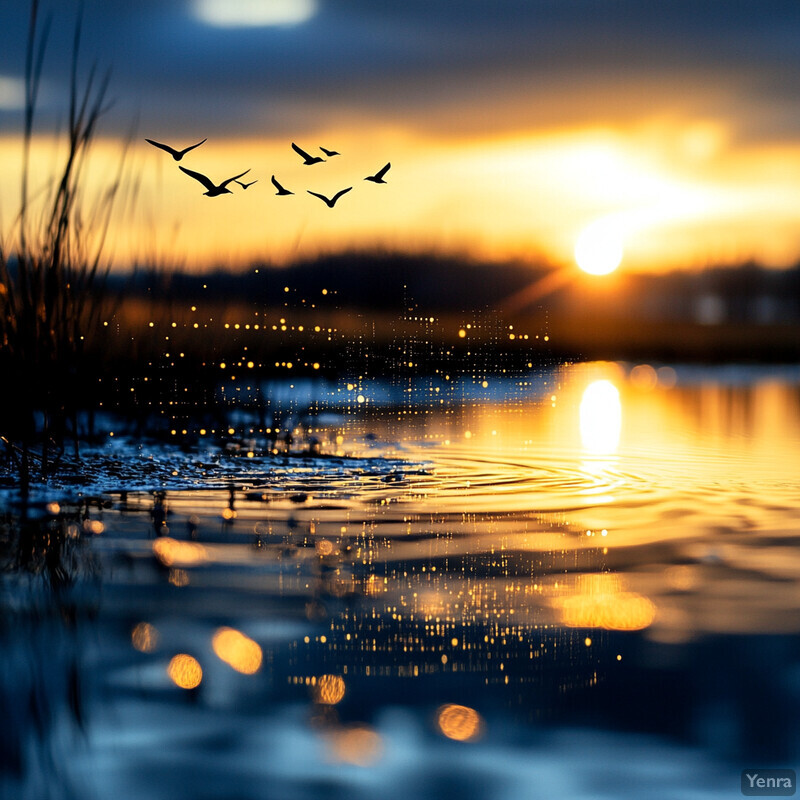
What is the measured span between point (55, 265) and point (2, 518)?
4.97ft

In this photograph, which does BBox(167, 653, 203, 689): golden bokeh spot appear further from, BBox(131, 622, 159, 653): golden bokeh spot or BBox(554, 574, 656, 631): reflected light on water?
BBox(554, 574, 656, 631): reflected light on water

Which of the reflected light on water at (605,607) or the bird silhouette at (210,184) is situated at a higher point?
the bird silhouette at (210,184)

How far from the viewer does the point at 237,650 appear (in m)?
3.39

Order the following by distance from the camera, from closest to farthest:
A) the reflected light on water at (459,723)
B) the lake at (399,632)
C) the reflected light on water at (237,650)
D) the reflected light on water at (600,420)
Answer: the lake at (399,632) < the reflected light on water at (459,723) < the reflected light on water at (237,650) < the reflected light on water at (600,420)

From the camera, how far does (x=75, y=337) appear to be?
6.97m

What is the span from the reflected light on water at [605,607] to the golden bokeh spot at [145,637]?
141 centimetres

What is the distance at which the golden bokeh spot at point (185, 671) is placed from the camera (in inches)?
122

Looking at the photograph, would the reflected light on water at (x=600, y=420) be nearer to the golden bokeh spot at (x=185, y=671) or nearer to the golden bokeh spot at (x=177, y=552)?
the golden bokeh spot at (x=177, y=552)

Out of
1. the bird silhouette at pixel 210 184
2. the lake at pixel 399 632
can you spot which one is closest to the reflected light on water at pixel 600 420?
the lake at pixel 399 632

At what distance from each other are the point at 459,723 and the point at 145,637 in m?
1.23

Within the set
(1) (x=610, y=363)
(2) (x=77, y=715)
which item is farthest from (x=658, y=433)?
(1) (x=610, y=363)

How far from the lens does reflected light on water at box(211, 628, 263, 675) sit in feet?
10.7

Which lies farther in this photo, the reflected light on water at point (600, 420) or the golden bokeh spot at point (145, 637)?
the reflected light on water at point (600, 420)

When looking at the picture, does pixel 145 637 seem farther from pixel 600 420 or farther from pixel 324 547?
pixel 600 420
